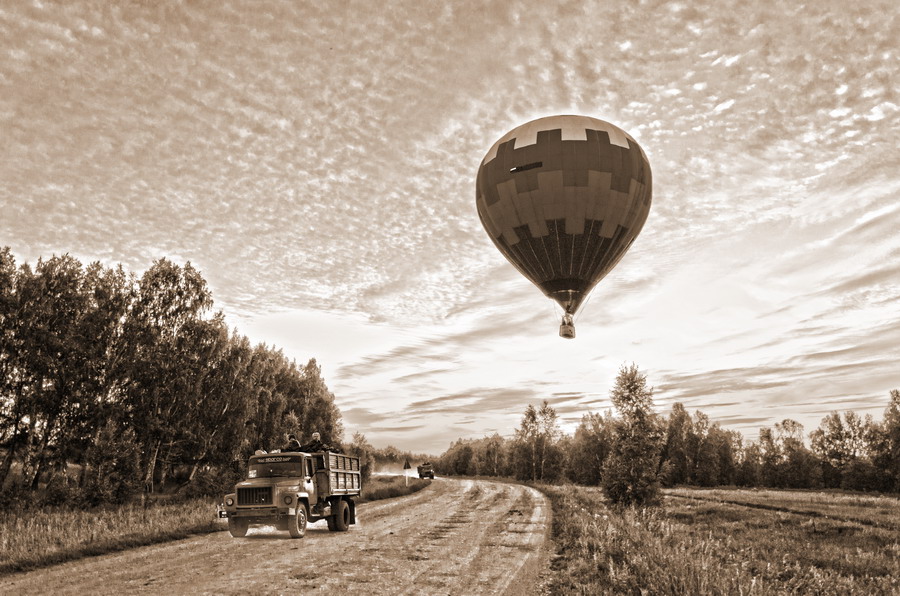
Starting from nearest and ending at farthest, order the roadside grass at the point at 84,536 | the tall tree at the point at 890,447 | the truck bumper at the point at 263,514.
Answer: the roadside grass at the point at 84,536
the truck bumper at the point at 263,514
the tall tree at the point at 890,447

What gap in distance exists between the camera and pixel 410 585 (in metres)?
11.6

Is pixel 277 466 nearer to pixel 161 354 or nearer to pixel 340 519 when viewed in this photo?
pixel 340 519

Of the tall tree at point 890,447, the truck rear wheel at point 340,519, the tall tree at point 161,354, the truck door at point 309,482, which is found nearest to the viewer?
the truck door at point 309,482

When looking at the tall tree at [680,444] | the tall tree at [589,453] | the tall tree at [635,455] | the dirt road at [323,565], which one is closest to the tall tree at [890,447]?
the tall tree at [680,444]

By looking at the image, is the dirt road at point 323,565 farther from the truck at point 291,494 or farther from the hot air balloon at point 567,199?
the hot air balloon at point 567,199

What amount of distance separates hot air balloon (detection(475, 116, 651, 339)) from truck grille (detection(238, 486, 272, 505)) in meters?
13.9

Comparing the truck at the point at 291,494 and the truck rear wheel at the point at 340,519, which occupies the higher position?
the truck at the point at 291,494

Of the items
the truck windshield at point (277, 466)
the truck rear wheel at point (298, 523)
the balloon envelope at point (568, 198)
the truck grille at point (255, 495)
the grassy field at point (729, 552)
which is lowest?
the grassy field at point (729, 552)

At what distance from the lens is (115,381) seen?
3353 cm

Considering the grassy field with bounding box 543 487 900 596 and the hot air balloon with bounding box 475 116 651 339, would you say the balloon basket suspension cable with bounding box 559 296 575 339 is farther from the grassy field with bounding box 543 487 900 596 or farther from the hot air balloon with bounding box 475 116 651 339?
the grassy field with bounding box 543 487 900 596

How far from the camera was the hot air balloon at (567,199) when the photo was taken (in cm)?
2278

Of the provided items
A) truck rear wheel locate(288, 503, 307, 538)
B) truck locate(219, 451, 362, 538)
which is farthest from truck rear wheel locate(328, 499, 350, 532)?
truck rear wheel locate(288, 503, 307, 538)

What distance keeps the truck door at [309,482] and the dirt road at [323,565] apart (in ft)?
4.16

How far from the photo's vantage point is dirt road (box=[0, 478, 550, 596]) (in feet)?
37.0
